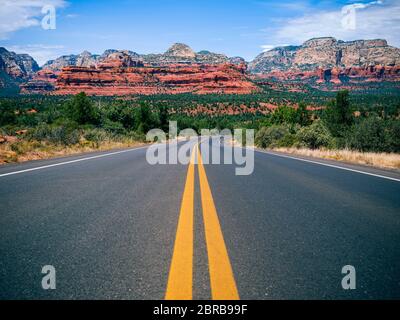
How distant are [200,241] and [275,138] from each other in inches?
1079

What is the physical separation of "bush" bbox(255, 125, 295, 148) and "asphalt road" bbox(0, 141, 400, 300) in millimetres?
20688

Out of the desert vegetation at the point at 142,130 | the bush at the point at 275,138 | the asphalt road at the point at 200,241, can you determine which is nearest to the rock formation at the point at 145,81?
the desert vegetation at the point at 142,130

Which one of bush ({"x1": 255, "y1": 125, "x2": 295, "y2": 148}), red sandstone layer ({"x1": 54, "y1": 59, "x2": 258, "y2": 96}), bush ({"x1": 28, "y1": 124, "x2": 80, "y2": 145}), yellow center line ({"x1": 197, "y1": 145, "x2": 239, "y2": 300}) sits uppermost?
red sandstone layer ({"x1": 54, "y1": 59, "x2": 258, "y2": 96})

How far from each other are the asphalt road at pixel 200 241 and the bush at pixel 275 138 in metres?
20.7

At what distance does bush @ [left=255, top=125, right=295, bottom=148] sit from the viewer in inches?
1029

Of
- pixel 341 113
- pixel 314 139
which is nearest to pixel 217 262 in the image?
pixel 314 139

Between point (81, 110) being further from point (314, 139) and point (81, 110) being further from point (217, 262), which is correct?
point (217, 262)

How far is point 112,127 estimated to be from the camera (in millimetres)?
38594

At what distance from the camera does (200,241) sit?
123 inches

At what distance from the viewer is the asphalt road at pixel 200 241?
2223mm

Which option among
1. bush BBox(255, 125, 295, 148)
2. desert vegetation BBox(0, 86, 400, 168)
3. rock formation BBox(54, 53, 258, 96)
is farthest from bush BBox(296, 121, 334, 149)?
rock formation BBox(54, 53, 258, 96)

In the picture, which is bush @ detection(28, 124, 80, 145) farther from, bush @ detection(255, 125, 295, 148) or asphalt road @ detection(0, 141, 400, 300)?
bush @ detection(255, 125, 295, 148)

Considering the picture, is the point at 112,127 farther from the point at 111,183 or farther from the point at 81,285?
the point at 81,285

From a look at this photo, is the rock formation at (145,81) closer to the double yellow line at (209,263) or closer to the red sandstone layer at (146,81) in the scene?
the red sandstone layer at (146,81)
